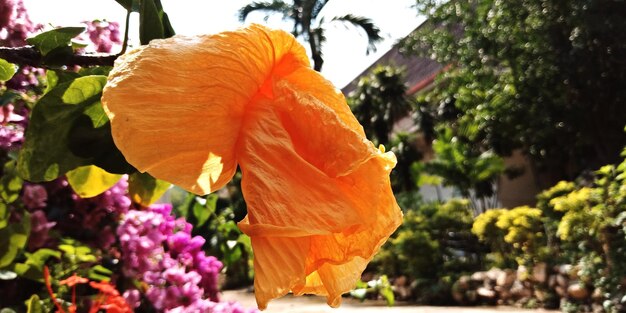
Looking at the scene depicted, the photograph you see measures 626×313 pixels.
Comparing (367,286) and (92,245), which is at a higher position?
(367,286)

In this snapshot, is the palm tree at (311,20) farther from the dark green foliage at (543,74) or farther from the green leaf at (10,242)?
the green leaf at (10,242)

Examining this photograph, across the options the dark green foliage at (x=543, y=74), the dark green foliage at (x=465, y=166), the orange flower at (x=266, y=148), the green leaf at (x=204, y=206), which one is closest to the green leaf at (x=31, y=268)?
the green leaf at (x=204, y=206)

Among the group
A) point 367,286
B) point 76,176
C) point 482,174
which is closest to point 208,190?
point 76,176

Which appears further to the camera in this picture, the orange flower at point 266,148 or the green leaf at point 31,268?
the green leaf at point 31,268

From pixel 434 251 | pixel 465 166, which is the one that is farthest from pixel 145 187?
pixel 465 166

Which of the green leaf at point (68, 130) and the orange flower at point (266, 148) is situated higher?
the orange flower at point (266, 148)

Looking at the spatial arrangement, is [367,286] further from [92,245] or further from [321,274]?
[321,274]

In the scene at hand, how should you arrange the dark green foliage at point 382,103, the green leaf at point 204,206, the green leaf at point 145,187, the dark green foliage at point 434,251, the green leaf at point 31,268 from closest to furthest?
1. the green leaf at point 145,187
2. the green leaf at point 31,268
3. the green leaf at point 204,206
4. the dark green foliage at point 434,251
5. the dark green foliage at point 382,103

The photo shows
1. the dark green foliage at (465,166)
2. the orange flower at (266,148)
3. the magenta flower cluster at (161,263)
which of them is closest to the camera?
the orange flower at (266,148)
